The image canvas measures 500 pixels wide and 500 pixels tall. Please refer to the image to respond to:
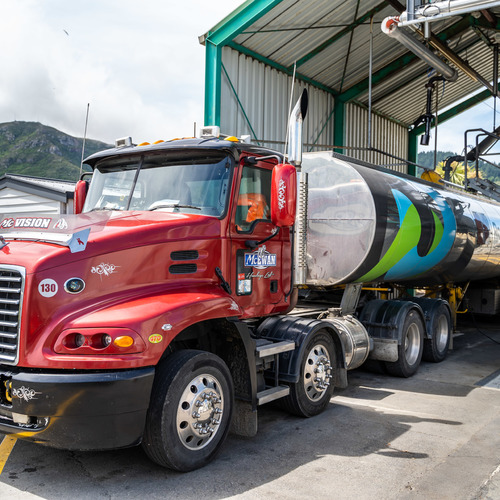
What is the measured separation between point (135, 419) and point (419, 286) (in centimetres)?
844

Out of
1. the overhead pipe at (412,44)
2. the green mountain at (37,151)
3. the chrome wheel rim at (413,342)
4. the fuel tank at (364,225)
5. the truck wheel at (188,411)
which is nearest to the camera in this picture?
the truck wheel at (188,411)

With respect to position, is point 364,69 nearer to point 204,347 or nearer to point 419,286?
point 419,286

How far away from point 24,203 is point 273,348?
1261cm

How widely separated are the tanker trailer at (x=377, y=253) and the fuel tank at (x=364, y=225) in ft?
0.04

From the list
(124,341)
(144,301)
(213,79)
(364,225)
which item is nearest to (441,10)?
(213,79)

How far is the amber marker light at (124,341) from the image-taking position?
4.02m

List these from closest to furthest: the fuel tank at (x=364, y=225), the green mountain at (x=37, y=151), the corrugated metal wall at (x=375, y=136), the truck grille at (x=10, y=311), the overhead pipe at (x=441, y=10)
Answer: the truck grille at (x=10, y=311) → the fuel tank at (x=364, y=225) → the overhead pipe at (x=441, y=10) → the corrugated metal wall at (x=375, y=136) → the green mountain at (x=37, y=151)

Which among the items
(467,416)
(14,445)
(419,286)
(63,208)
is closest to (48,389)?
(14,445)

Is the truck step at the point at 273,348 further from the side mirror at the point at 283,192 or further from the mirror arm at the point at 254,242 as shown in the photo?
the side mirror at the point at 283,192

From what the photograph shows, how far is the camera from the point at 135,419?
13.5ft

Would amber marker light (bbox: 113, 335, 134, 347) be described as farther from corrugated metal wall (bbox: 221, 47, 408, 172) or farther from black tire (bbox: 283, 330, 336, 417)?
corrugated metal wall (bbox: 221, 47, 408, 172)

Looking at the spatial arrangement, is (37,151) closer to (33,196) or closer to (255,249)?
(33,196)

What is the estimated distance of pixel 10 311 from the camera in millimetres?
4188

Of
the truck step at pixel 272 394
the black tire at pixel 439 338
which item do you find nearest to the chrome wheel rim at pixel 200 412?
the truck step at pixel 272 394
